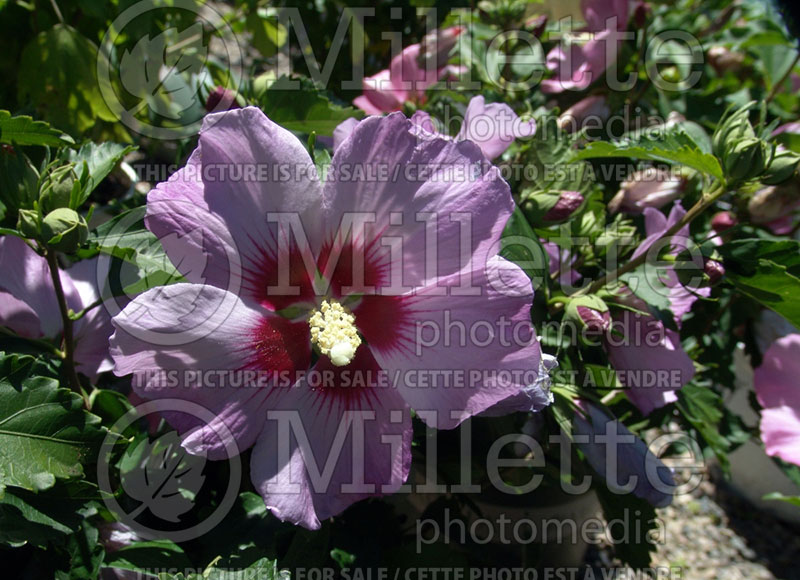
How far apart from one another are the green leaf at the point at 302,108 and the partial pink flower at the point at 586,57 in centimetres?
46

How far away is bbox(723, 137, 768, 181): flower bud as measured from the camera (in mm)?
723

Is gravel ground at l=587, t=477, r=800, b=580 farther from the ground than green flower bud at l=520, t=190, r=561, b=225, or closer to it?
closer to it

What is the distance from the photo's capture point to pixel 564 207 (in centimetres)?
82

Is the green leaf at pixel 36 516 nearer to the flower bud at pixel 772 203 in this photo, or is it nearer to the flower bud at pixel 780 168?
the flower bud at pixel 780 168

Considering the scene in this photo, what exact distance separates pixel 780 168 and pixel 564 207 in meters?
0.23

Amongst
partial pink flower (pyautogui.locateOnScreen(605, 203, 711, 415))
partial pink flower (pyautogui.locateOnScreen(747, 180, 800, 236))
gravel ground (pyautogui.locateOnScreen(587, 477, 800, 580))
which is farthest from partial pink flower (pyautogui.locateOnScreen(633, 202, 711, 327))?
gravel ground (pyautogui.locateOnScreen(587, 477, 800, 580))

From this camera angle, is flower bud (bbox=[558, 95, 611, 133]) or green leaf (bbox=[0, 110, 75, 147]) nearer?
green leaf (bbox=[0, 110, 75, 147])

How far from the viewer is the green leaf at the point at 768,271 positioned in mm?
777

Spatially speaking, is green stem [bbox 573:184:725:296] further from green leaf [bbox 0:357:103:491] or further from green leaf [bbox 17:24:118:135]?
green leaf [bbox 17:24:118:135]

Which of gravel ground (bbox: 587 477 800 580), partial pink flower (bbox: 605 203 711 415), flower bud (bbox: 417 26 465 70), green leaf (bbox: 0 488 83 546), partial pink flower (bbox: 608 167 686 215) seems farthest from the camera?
gravel ground (bbox: 587 477 800 580)

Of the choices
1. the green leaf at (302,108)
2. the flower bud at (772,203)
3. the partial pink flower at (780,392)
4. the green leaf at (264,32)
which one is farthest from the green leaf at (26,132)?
the partial pink flower at (780,392)

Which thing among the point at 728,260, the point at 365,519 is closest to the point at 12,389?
the point at 365,519

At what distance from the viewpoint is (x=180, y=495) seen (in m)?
0.79

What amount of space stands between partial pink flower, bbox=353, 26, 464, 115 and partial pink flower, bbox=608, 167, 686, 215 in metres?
0.34
